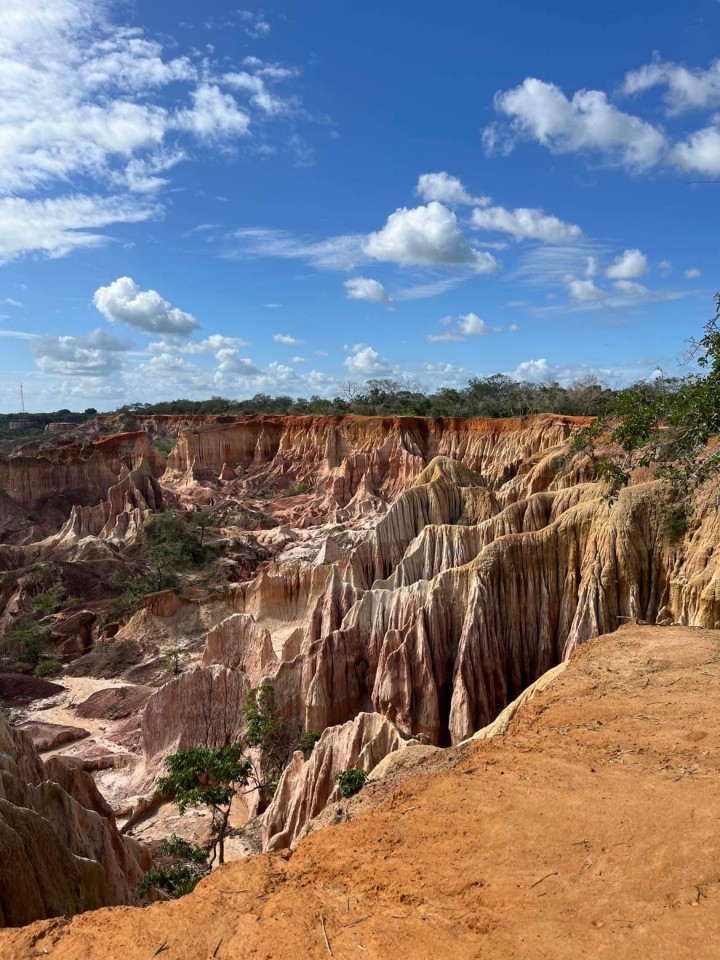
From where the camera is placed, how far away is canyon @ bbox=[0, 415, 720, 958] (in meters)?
5.05

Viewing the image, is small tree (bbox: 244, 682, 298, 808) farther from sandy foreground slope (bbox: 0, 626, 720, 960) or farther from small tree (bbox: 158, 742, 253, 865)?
sandy foreground slope (bbox: 0, 626, 720, 960)

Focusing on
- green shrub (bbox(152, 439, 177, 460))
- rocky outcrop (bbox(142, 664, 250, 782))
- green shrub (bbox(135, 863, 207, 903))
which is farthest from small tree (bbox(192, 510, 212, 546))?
green shrub (bbox(135, 863, 207, 903))

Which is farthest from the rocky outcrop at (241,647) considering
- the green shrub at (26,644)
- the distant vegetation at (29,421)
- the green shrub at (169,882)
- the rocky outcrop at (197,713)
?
the distant vegetation at (29,421)

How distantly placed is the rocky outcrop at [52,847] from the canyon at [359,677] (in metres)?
0.03

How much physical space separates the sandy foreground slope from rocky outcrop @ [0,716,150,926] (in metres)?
1.35

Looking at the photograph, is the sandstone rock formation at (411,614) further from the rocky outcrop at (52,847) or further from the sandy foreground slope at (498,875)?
the sandy foreground slope at (498,875)

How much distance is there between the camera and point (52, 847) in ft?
21.0

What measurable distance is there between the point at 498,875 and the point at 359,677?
9569 millimetres

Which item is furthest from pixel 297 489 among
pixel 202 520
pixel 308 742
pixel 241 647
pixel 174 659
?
pixel 308 742

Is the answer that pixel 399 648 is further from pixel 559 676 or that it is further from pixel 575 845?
pixel 575 845

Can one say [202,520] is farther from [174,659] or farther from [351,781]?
[351,781]

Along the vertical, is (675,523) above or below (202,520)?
above

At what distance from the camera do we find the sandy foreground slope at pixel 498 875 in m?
3.75

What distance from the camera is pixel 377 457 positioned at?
43.5m
